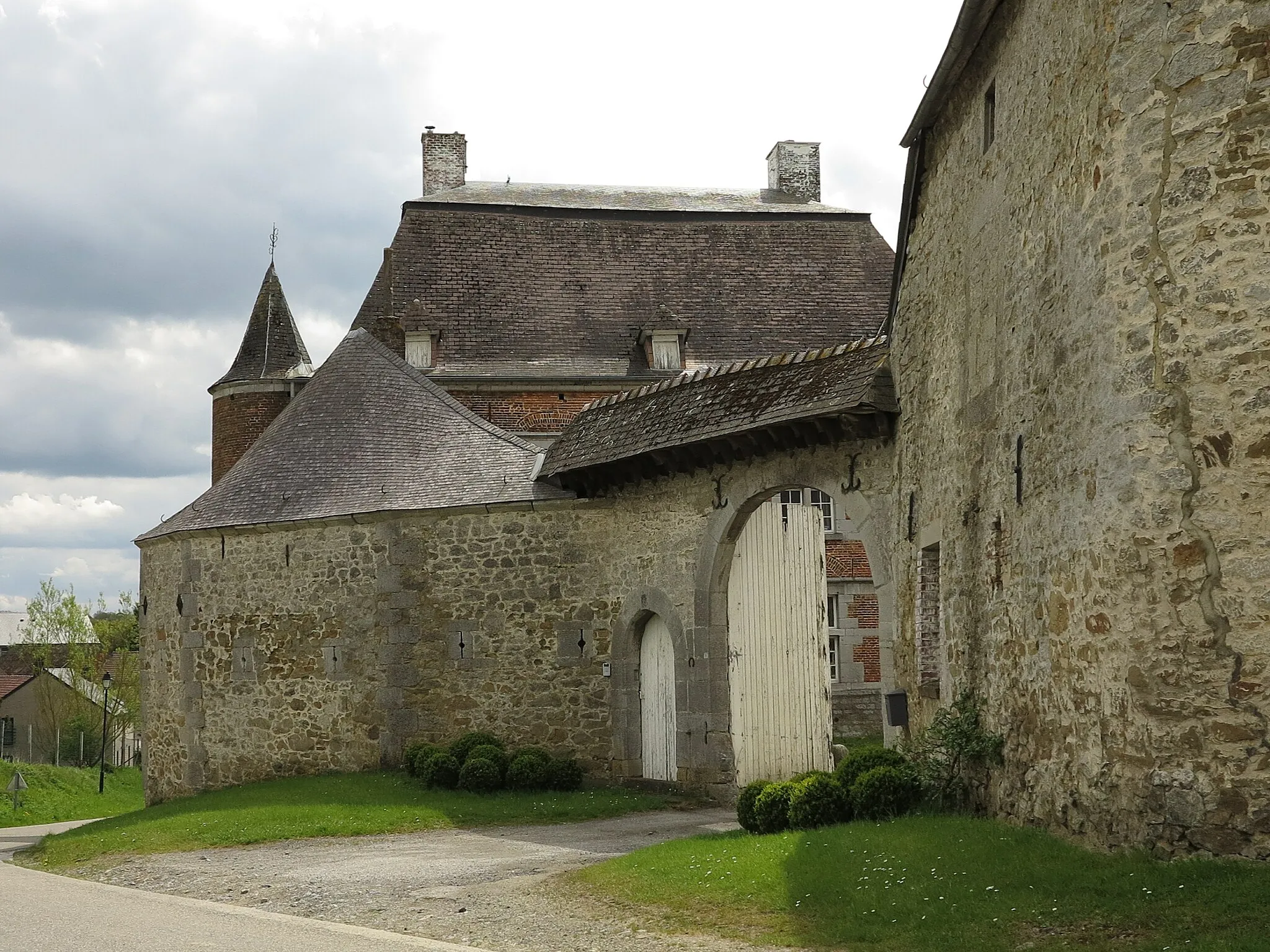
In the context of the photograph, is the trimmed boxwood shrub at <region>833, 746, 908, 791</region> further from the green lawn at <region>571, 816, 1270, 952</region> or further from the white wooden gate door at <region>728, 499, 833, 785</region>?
the white wooden gate door at <region>728, 499, 833, 785</region>

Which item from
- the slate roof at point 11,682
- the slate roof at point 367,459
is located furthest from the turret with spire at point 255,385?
the slate roof at point 11,682

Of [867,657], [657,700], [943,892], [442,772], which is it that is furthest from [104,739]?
[943,892]

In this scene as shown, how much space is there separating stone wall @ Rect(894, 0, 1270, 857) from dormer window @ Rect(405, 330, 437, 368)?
14283 millimetres

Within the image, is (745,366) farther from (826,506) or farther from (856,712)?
(856,712)

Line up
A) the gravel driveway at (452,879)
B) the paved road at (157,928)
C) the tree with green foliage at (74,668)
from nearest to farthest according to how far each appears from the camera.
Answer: the paved road at (157,928)
the gravel driveway at (452,879)
the tree with green foliage at (74,668)

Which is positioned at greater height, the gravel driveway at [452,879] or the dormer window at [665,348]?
the dormer window at [665,348]

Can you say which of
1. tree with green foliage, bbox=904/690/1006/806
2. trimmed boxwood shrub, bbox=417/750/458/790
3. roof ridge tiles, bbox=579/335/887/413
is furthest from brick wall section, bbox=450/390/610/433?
tree with green foliage, bbox=904/690/1006/806

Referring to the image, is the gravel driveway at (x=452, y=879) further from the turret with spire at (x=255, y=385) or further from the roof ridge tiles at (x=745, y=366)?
the turret with spire at (x=255, y=385)

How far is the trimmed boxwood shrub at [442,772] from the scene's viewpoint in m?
14.6

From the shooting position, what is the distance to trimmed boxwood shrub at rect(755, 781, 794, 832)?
1004 centimetres

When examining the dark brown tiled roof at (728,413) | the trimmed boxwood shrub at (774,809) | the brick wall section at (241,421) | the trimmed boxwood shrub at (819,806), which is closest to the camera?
the trimmed boxwood shrub at (819,806)

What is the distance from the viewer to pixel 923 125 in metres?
10.9

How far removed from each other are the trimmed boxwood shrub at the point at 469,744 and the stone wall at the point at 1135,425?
24.6ft

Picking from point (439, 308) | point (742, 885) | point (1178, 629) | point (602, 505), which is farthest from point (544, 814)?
point (439, 308)
